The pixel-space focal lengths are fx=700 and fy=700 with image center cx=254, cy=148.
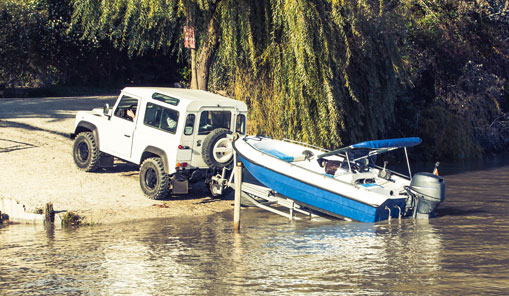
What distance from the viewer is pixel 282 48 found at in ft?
60.0

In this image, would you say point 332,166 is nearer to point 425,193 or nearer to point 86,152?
point 425,193

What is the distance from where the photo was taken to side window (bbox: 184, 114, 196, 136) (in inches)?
597

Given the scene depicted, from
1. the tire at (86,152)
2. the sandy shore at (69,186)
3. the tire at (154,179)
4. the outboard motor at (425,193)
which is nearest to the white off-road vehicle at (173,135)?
the tire at (154,179)

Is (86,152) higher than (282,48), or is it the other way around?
(282,48)

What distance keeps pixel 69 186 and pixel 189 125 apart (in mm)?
3233

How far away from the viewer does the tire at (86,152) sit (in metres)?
16.9

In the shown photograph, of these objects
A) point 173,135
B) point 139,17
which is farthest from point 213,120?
point 139,17

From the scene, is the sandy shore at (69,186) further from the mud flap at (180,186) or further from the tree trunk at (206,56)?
the tree trunk at (206,56)

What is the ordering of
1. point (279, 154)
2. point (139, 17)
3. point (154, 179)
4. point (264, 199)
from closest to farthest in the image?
point (154, 179) → point (264, 199) → point (279, 154) → point (139, 17)

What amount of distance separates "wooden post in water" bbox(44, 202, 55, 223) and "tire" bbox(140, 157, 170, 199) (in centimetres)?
238

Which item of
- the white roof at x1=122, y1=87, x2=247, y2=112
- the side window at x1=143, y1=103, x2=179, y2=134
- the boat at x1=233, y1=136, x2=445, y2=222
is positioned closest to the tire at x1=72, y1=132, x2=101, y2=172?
the white roof at x1=122, y1=87, x2=247, y2=112

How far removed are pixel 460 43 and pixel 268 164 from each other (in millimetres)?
15749

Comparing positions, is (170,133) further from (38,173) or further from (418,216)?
(418,216)

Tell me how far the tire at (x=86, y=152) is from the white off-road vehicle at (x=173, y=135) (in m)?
0.29
